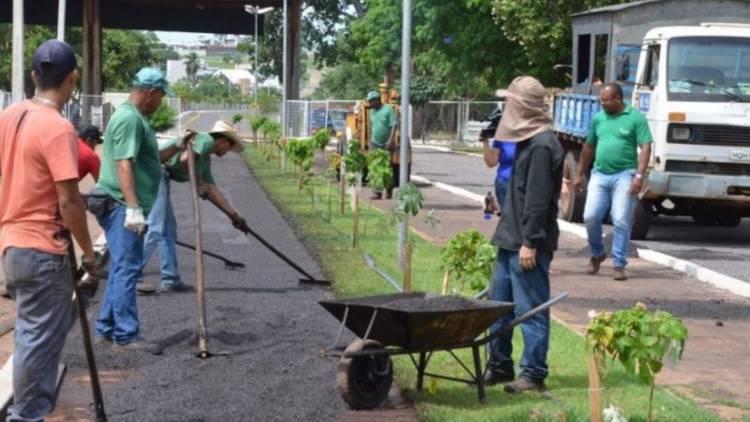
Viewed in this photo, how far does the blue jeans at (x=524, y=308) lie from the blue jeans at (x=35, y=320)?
8.88 ft

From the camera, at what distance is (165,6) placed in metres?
52.8

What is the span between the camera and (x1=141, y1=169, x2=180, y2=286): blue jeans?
12219 mm

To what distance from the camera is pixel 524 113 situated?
27.3 ft

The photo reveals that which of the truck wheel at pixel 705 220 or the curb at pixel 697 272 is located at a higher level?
the curb at pixel 697 272

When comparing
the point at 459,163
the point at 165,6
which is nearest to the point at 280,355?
the point at 459,163

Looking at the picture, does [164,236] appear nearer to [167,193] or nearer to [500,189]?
[167,193]

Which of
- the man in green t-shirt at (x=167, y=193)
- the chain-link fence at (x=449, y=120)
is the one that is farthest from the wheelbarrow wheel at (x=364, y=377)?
the chain-link fence at (x=449, y=120)

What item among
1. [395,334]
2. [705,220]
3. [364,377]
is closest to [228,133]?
[364,377]

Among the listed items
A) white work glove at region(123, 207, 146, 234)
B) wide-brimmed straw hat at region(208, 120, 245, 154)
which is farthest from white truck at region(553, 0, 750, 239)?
white work glove at region(123, 207, 146, 234)

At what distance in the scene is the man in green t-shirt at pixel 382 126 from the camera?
2359cm

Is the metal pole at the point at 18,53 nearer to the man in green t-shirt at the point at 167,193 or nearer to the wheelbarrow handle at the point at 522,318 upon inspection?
the man in green t-shirt at the point at 167,193

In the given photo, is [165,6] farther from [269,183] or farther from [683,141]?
[683,141]

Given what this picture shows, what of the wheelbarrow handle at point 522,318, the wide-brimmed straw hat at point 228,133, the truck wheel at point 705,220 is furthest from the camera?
the truck wheel at point 705,220

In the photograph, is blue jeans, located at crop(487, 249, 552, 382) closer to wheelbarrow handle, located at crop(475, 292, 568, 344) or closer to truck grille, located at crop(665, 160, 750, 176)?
wheelbarrow handle, located at crop(475, 292, 568, 344)
